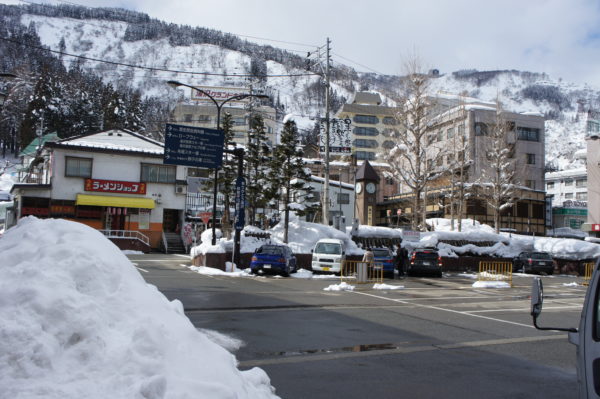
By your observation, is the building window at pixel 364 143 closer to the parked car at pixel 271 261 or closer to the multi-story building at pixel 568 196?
the multi-story building at pixel 568 196

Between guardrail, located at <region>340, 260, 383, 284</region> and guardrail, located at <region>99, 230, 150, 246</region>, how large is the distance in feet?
66.7

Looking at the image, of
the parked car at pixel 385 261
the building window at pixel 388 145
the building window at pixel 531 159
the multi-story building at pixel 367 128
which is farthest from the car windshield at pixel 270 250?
the multi-story building at pixel 367 128

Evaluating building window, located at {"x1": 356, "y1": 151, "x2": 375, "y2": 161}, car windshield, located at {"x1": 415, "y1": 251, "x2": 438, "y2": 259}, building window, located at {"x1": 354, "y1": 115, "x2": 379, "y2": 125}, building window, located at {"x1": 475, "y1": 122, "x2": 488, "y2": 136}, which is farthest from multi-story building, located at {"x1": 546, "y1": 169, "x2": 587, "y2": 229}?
car windshield, located at {"x1": 415, "y1": 251, "x2": 438, "y2": 259}

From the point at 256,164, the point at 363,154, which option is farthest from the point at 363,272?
the point at 363,154

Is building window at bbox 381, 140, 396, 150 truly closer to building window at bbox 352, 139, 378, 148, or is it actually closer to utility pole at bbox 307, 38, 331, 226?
utility pole at bbox 307, 38, 331, 226

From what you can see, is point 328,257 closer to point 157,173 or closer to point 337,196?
point 157,173

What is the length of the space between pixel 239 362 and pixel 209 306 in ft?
20.1

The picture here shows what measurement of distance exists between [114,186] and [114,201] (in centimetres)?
130

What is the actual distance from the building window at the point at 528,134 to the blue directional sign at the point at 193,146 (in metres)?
45.6

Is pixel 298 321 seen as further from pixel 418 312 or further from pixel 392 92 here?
pixel 392 92

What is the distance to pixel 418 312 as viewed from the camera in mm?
13883

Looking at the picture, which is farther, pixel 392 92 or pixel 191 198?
pixel 191 198

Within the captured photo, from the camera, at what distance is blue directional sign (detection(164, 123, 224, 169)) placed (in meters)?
25.6

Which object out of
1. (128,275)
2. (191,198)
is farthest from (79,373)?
(191,198)
